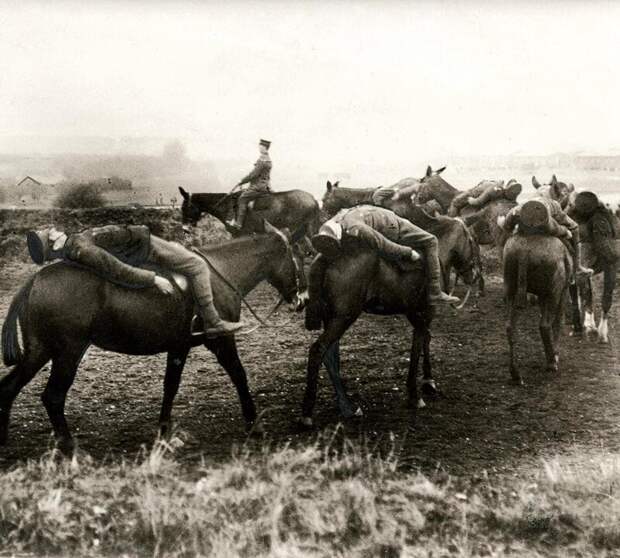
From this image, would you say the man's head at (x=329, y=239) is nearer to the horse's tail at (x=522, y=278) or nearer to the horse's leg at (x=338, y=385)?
the horse's leg at (x=338, y=385)

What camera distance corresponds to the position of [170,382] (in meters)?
A: 4.54

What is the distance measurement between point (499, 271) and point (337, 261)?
174 inches

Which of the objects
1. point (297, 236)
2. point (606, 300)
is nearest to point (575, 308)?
point (606, 300)

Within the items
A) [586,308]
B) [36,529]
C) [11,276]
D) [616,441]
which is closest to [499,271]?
[586,308]

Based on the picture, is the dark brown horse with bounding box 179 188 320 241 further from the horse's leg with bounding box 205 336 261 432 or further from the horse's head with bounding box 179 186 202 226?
the horse's leg with bounding box 205 336 261 432

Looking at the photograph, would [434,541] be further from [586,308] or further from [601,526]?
[586,308]

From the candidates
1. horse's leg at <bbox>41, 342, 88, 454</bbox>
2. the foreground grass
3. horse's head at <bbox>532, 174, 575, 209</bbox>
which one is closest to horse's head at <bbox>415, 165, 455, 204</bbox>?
horse's head at <bbox>532, 174, 575, 209</bbox>

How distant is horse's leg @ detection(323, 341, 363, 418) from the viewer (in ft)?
16.1

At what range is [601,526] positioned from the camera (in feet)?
13.1

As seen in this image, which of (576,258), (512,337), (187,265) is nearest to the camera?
(187,265)

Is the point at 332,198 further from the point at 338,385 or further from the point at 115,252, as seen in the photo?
the point at 115,252

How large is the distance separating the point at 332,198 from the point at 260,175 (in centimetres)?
146

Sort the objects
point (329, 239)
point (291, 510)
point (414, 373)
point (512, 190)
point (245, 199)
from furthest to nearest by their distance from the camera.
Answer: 1. point (512, 190)
2. point (245, 199)
3. point (414, 373)
4. point (329, 239)
5. point (291, 510)

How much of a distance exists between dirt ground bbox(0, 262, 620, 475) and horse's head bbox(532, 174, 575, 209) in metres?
1.39
